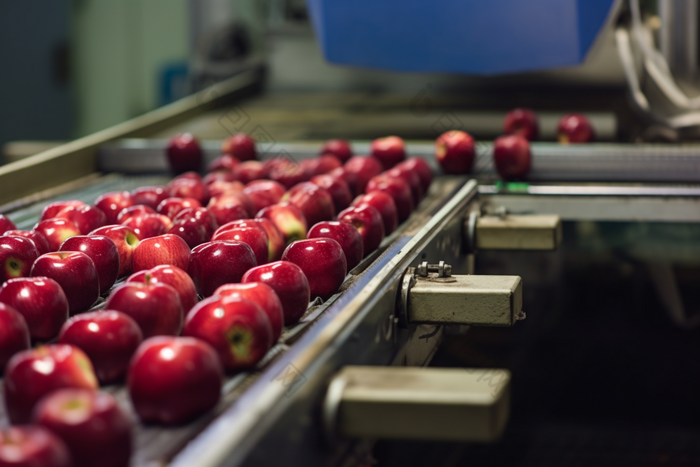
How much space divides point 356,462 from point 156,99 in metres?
4.98

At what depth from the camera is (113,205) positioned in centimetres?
141

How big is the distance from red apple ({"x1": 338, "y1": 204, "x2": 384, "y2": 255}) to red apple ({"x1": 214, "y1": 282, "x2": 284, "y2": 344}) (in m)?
0.41

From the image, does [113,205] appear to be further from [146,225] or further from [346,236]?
[346,236]

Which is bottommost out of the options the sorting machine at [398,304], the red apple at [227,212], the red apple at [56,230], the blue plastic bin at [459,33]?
the sorting machine at [398,304]

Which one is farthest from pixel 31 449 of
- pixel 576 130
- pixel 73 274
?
pixel 576 130

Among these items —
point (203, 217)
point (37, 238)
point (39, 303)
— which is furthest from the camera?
point (203, 217)

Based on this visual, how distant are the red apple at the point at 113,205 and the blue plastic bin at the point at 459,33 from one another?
0.78m

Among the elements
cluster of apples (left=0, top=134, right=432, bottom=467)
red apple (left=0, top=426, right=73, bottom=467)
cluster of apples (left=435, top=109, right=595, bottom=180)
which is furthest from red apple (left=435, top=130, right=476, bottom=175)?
red apple (left=0, top=426, right=73, bottom=467)

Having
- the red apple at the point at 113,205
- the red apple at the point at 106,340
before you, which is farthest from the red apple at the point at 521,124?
the red apple at the point at 106,340

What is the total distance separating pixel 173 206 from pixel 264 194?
0.18 m

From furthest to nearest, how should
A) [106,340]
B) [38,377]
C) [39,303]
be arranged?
[39,303] < [106,340] < [38,377]

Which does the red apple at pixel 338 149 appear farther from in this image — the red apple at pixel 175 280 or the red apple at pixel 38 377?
the red apple at pixel 38 377

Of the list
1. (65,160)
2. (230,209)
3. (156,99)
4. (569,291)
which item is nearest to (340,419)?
(230,209)

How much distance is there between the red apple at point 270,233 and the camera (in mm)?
1183
